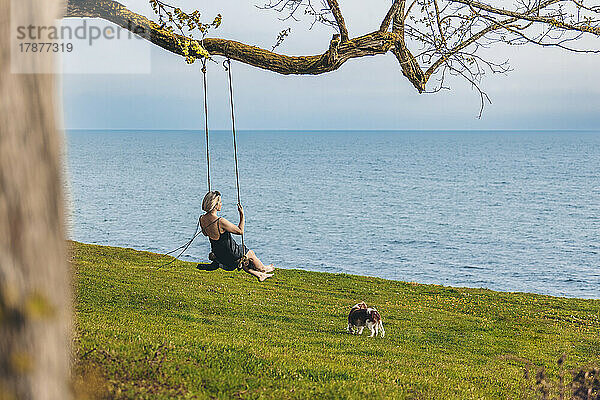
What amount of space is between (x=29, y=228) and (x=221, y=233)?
299 inches

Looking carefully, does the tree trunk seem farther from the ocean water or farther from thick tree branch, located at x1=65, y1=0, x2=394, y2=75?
the ocean water

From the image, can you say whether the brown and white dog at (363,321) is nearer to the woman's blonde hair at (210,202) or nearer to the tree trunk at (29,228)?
the woman's blonde hair at (210,202)

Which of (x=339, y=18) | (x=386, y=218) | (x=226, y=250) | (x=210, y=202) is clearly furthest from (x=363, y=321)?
(x=386, y=218)

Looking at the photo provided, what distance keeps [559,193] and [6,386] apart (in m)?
121

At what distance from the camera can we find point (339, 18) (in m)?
10.1

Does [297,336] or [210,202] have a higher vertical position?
[210,202]

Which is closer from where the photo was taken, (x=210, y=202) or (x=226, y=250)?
(x=210, y=202)

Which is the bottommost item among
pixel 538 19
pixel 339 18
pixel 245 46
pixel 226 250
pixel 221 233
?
pixel 226 250

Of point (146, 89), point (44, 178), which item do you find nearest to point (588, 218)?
point (146, 89)

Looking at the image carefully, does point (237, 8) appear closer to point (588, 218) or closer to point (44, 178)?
point (44, 178)

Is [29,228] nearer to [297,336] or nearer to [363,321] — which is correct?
[297,336]

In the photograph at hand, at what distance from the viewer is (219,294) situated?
2284cm

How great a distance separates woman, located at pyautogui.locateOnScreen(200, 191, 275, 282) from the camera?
34.9 ft

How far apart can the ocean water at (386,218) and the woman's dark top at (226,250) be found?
7.01 metres
